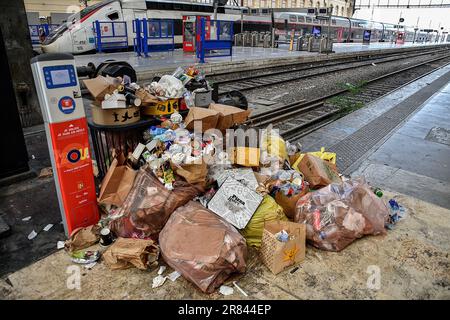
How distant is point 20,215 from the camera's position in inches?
129

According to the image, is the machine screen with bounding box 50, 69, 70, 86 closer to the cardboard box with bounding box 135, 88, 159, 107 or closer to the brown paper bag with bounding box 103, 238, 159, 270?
the cardboard box with bounding box 135, 88, 159, 107

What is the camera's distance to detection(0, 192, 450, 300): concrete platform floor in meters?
2.32

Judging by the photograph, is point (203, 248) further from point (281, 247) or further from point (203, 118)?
point (203, 118)

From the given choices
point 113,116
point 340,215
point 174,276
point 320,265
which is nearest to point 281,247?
point 320,265

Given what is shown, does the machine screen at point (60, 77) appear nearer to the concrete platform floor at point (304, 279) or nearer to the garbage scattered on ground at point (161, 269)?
the concrete platform floor at point (304, 279)

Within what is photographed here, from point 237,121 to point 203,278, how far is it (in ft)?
6.35

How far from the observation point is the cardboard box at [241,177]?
10.1 ft

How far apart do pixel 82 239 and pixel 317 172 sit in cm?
236

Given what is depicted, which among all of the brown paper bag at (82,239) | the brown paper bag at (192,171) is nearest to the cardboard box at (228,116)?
the brown paper bag at (192,171)

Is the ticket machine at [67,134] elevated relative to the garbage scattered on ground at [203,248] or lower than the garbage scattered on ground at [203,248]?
elevated

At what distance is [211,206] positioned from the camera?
2877 mm

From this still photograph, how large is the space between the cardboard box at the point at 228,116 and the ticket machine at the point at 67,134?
141 centimetres

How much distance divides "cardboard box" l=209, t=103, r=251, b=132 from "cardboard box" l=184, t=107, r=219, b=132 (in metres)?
0.11
